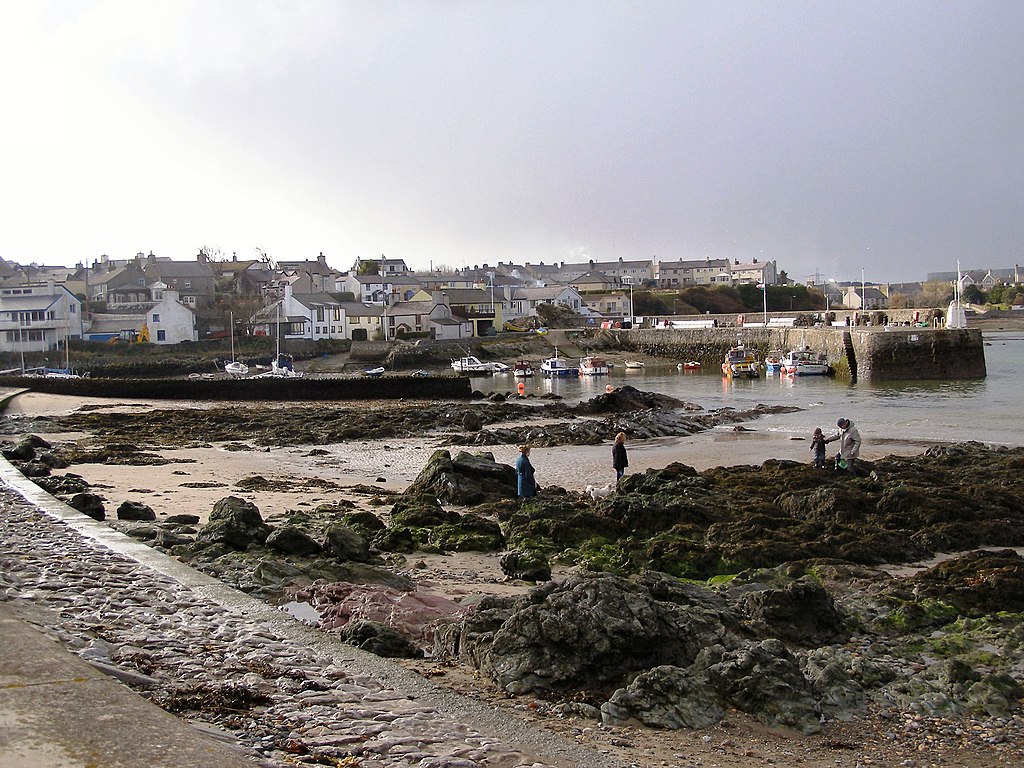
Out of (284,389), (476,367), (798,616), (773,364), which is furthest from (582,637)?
(476,367)

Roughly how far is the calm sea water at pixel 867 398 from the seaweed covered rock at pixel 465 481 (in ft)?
49.6

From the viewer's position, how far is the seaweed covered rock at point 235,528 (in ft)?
38.9

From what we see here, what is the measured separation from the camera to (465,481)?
1709cm

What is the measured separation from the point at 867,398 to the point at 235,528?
36.4 m

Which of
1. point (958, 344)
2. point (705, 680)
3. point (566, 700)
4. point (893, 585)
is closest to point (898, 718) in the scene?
point (705, 680)

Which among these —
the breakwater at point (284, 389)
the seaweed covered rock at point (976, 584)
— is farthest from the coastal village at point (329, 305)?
the seaweed covered rock at point (976, 584)

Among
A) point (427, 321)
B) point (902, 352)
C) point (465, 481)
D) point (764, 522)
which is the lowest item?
point (764, 522)

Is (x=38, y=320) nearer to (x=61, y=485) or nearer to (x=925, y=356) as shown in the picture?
(x=925, y=356)

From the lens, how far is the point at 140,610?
8.42m

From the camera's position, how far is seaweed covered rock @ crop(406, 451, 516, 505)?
54.5ft

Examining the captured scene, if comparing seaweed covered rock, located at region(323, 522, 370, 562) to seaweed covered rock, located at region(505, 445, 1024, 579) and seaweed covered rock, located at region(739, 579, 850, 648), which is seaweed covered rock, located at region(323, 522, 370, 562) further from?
seaweed covered rock, located at region(739, 579, 850, 648)

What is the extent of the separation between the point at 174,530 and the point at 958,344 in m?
52.1

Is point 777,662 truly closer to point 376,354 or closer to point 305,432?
point 305,432

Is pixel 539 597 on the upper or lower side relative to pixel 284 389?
lower
